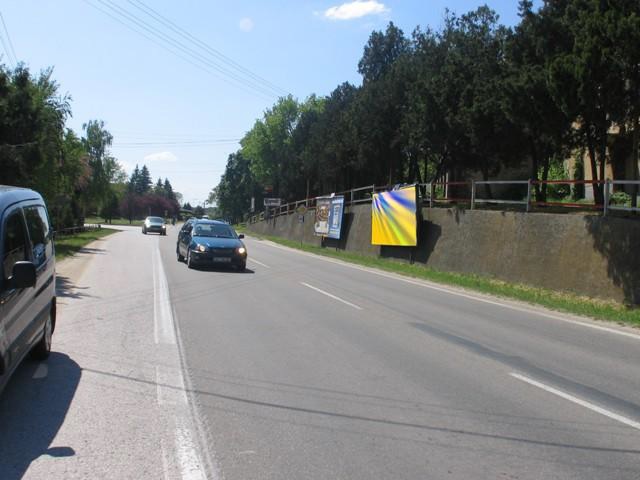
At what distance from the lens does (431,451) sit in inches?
183

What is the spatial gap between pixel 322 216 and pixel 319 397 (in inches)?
1325

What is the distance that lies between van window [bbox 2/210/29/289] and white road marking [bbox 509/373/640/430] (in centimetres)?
522

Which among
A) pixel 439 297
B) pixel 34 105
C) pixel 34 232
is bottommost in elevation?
pixel 439 297

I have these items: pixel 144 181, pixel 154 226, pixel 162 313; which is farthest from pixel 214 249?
pixel 144 181

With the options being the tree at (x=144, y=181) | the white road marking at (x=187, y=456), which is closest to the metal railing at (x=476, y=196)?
the white road marking at (x=187, y=456)

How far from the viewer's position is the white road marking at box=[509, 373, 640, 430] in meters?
5.56

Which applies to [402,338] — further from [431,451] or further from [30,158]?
[30,158]

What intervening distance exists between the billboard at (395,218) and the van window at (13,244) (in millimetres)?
19337

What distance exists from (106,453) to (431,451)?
7.65 feet

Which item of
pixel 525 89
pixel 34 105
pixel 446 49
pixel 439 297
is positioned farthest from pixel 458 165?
pixel 34 105

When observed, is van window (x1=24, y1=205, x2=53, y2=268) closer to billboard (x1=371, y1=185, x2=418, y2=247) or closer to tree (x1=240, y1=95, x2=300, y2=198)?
billboard (x1=371, y1=185, x2=418, y2=247)

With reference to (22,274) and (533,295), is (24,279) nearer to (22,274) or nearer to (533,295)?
(22,274)

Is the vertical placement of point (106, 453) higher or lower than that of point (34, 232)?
lower

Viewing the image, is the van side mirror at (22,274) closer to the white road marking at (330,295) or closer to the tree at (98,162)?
the white road marking at (330,295)
